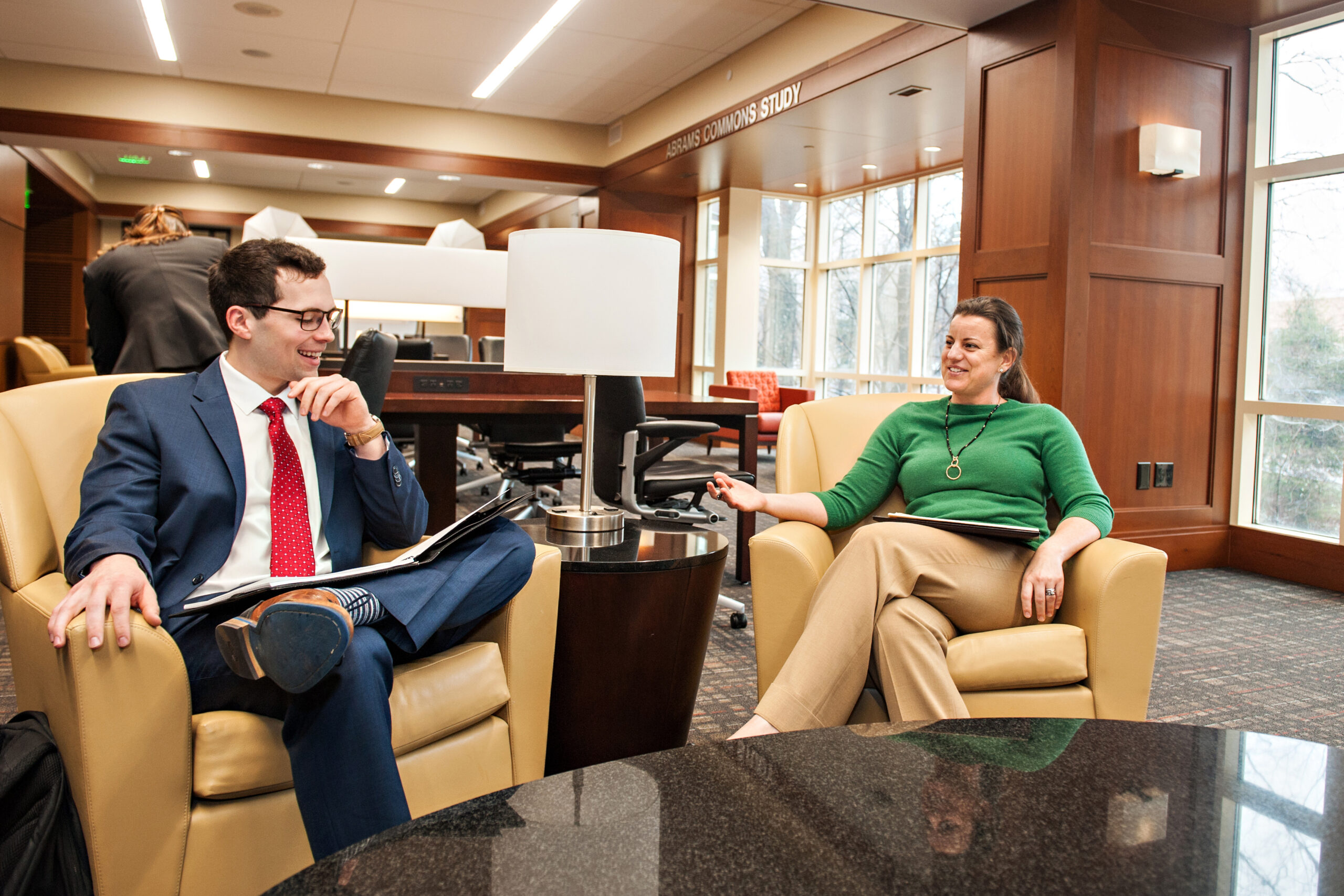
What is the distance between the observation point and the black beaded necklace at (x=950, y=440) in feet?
7.14

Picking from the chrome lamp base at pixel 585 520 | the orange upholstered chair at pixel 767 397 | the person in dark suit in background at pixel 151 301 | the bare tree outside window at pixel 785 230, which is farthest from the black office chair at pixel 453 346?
the chrome lamp base at pixel 585 520

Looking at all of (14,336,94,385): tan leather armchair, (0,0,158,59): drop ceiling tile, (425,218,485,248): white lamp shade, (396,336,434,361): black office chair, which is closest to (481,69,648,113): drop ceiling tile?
(0,0,158,59): drop ceiling tile

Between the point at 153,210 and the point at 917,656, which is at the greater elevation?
the point at 153,210

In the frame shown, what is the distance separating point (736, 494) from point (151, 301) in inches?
88.0

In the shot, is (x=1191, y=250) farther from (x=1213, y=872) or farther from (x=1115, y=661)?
(x=1213, y=872)

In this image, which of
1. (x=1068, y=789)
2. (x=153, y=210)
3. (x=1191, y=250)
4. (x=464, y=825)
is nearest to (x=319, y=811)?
(x=464, y=825)

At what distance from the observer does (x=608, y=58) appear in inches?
277

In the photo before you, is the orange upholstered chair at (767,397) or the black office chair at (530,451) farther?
the orange upholstered chair at (767,397)

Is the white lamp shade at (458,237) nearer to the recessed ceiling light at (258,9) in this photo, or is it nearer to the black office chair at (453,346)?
the recessed ceiling light at (258,9)

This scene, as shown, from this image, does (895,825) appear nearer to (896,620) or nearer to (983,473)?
(896,620)

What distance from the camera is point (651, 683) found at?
75.1 inches

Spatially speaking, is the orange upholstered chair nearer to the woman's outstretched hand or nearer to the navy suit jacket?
the woman's outstretched hand

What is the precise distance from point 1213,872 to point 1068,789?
19cm

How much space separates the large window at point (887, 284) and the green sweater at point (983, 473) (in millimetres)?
5990
